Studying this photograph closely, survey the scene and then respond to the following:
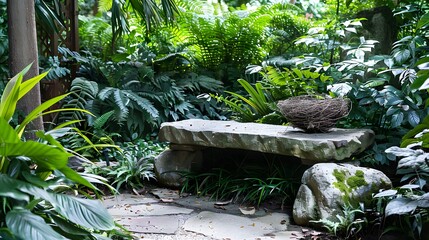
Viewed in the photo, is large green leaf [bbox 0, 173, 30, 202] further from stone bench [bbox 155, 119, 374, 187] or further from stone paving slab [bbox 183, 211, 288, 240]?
stone bench [bbox 155, 119, 374, 187]

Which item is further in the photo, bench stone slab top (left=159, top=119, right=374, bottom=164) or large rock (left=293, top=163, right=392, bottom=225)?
bench stone slab top (left=159, top=119, right=374, bottom=164)

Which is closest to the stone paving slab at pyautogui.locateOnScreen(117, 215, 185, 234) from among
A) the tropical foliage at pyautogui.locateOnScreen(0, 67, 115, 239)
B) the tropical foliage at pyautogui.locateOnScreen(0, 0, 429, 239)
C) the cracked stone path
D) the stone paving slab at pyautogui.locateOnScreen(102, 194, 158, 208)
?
the cracked stone path

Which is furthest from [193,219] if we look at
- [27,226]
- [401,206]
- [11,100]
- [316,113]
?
[27,226]

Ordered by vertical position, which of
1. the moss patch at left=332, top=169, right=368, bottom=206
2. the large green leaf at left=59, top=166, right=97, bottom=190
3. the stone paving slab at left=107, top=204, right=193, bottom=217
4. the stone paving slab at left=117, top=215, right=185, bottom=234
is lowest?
the stone paving slab at left=107, top=204, right=193, bottom=217

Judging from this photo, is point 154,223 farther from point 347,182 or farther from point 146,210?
point 347,182

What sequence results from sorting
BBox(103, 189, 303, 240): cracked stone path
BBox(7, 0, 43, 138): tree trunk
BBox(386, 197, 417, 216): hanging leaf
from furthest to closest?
1. BBox(7, 0, 43, 138): tree trunk
2. BBox(103, 189, 303, 240): cracked stone path
3. BBox(386, 197, 417, 216): hanging leaf

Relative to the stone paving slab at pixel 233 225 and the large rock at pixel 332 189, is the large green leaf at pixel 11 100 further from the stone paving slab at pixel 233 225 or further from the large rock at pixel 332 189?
the large rock at pixel 332 189

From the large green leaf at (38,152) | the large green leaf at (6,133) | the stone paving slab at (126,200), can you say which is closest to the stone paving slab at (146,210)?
the stone paving slab at (126,200)

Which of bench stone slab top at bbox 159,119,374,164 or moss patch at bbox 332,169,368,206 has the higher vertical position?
bench stone slab top at bbox 159,119,374,164

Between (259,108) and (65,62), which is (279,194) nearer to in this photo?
(259,108)

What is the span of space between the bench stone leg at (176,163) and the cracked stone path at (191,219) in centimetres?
24

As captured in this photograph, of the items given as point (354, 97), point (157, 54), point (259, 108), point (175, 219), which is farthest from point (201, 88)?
point (175, 219)

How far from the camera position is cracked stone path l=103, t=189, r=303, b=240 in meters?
3.31

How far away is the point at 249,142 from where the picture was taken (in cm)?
412
